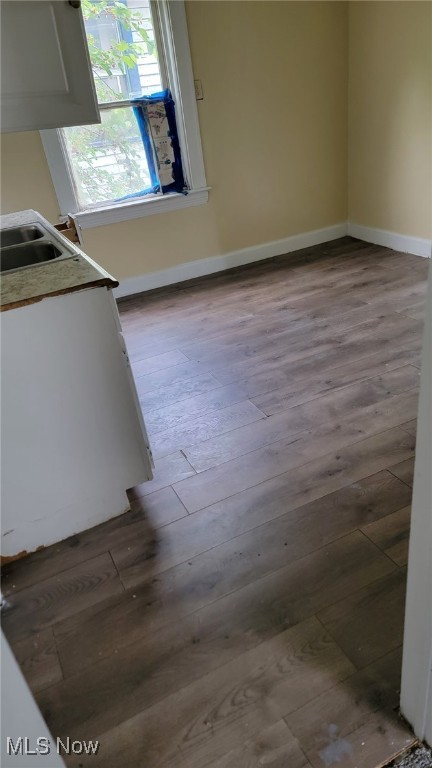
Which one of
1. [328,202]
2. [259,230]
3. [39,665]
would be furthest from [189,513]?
[328,202]

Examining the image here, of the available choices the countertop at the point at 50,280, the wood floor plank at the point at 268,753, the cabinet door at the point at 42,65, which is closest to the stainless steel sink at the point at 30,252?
the countertop at the point at 50,280

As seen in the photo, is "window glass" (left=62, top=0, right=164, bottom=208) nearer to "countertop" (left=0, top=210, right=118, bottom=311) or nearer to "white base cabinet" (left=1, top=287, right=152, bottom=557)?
"countertop" (left=0, top=210, right=118, bottom=311)

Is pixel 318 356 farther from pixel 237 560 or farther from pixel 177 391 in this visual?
pixel 237 560

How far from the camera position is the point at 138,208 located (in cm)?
347

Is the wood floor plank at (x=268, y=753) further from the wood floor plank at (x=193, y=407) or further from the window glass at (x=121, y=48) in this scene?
the window glass at (x=121, y=48)

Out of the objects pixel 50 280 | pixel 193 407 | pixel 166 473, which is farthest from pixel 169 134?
pixel 166 473

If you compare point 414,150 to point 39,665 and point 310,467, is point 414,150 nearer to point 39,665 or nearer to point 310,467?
point 310,467

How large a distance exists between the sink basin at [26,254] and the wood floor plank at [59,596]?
3.93ft

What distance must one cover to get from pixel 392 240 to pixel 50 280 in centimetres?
311

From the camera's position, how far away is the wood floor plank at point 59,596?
150 centimetres

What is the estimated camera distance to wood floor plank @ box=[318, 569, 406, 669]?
1.30m

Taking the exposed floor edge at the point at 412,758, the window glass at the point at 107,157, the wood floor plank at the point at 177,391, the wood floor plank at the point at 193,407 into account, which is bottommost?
the exposed floor edge at the point at 412,758

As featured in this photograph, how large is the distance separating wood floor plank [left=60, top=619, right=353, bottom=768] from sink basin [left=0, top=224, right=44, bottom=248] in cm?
195

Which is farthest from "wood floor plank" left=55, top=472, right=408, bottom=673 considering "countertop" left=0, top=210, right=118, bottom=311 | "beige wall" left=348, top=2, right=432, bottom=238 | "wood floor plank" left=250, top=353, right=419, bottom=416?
"beige wall" left=348, top=2, right=432, bottom=238
